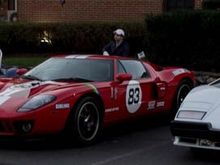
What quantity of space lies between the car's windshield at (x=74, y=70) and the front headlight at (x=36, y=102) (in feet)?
3.34

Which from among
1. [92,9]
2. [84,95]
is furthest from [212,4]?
[84,95]

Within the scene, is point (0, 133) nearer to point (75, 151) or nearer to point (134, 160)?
point (75, 151)

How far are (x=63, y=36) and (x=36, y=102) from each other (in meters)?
13.1

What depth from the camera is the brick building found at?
2295 cm

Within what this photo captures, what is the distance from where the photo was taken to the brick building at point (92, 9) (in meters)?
23.0

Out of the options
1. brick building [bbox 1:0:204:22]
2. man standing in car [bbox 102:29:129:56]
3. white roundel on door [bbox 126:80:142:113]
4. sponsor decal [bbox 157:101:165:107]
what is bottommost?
sponsor decal [bbox 157:101:165:107]

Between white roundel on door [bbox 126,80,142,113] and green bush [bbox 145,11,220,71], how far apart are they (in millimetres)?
6093

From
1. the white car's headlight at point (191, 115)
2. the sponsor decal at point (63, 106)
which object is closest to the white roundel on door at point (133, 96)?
the sponsor decal at point (63, 106)

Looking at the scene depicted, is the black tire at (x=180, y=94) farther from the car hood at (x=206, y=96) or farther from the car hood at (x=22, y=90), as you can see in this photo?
the car hood at (x=206, y=96)

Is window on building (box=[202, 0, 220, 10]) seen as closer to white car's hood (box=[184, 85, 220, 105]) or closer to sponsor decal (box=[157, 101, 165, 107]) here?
sponsor decal (box=[157, 101, 165, 107])

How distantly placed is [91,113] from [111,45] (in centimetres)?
390

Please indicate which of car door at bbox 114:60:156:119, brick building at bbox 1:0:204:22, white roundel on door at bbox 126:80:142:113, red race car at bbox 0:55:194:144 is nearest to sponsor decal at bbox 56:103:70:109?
red race car at bbox 0:55:194:144

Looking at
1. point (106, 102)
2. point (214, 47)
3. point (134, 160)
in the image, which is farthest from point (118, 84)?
point (214, 47)

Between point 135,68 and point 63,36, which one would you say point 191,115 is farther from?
point 63,36
